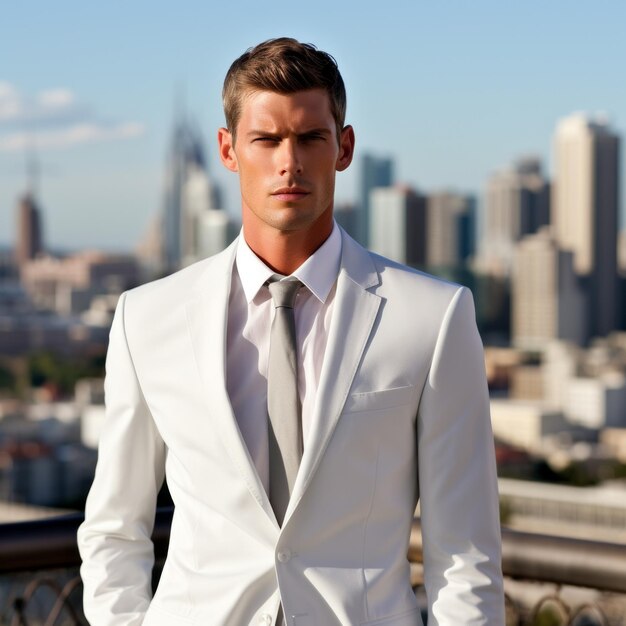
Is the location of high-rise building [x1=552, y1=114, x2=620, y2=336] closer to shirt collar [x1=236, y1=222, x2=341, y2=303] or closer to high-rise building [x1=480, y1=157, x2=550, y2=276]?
high-rise building [x1=480, y1=157, x2=550, y2=276]

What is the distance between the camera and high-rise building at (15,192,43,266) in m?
64.2

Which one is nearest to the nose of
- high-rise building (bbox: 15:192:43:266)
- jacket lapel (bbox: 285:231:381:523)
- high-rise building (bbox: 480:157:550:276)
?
jacket lapel (bbox: 285:231:381:523)

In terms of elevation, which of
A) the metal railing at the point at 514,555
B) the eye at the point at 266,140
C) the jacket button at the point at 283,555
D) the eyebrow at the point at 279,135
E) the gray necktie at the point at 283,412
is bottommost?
the metal railing at the point at 514,555

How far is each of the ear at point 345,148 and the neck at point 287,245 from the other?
0.17 feet

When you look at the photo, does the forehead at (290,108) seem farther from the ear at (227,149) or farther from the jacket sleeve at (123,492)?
the jacket sleeve at (123,492)

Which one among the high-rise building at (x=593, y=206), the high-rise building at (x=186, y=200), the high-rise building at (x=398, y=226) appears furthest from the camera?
the high-rise building at (x=186, y=200)

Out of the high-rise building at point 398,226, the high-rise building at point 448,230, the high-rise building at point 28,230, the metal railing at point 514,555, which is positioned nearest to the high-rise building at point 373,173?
the high-rise building at point 448,230

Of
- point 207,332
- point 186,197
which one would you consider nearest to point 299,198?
point 207,332

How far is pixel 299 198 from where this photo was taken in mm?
1162

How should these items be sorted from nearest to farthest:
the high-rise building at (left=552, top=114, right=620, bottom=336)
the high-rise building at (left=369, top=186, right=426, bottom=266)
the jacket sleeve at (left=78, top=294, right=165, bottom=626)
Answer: the jacket sleeve at (left=78, top=294, right=165, bottom=626) → the high-rise building at (left=552, top=114, right=620, bottom=336) → the high-rise building at (left=369, top=186, right=426, bottom=266)

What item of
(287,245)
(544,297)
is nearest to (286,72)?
(287,245)

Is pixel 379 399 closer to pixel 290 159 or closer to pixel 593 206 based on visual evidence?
pixel 290 159

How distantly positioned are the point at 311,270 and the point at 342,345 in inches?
3.1

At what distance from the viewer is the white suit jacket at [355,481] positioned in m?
1.13
